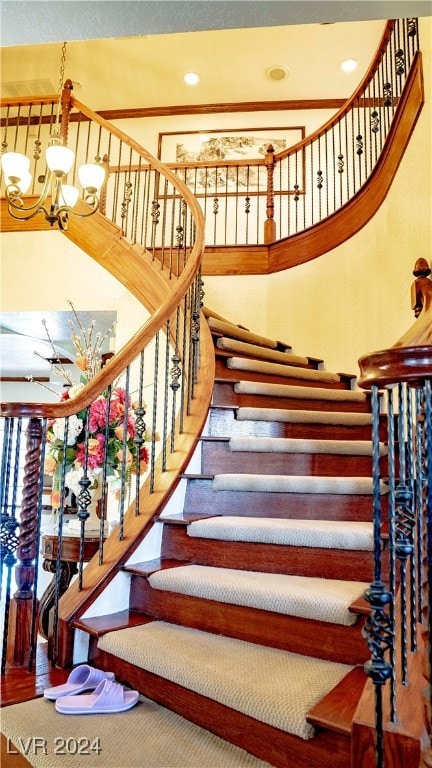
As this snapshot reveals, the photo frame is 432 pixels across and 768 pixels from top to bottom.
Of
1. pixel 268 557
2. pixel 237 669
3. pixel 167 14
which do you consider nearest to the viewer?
pixel 237 669

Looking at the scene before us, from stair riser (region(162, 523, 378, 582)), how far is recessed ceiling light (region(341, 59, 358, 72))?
601 cm

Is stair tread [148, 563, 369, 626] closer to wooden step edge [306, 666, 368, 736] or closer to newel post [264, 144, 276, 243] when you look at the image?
wooden step edge [306, 666, 368, 736]

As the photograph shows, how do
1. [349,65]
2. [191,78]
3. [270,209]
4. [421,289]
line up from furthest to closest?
[191,78], [349,65], [270,209], [421,289]

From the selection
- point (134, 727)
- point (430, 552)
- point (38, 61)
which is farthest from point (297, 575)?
point (38, 61)

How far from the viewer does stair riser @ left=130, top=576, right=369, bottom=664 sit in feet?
4.94

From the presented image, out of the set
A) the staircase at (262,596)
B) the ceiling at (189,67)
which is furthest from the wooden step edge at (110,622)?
the ceiling at (189,67)

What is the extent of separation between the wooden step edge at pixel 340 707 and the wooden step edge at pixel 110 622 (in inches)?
32.6

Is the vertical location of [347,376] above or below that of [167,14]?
below

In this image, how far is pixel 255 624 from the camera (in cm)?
169

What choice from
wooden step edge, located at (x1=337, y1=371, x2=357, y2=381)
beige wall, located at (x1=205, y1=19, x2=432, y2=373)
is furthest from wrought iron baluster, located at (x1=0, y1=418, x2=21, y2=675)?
wooden step edge, located at (x1=337, y1=371, x2=357, y2=381)

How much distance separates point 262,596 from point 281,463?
Result: 0.90 m

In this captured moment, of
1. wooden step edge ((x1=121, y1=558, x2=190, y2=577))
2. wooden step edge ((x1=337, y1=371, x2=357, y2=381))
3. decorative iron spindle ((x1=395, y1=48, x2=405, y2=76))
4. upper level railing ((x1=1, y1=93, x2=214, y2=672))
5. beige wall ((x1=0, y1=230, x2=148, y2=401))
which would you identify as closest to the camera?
upper level railing ((x1=1, y1=93, x2=214, y2=672))

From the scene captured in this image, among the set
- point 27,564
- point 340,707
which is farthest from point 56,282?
point 340,707

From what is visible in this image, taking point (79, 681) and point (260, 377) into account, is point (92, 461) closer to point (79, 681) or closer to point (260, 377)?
point (79, 681)
